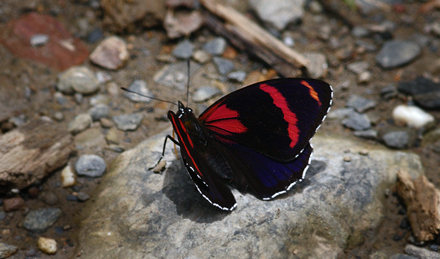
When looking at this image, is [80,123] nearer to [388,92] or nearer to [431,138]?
[388,92]

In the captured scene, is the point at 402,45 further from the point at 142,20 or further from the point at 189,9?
the point at 142,20

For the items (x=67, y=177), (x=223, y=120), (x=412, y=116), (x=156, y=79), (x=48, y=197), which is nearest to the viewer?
(x=223, y=120)

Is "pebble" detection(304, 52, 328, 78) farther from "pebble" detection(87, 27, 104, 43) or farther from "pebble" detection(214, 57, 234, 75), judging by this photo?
"pebble" detection(87, 27, 104, 43)

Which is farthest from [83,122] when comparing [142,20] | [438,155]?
[438,155]

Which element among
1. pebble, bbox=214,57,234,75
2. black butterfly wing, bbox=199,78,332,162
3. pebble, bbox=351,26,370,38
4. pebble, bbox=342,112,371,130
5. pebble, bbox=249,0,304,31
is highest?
black butterfly wing, bbox=199,78,332,162

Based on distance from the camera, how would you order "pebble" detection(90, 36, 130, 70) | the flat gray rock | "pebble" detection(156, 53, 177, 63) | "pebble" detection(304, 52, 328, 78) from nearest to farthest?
the flat gray rock
"pebble" detection(304, 52, 328, 78)
"pebble" detection(90, 36, 130, 70)
"pebble" detection(156, 53, 177, 63)

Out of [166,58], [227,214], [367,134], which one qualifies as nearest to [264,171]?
[227,214]

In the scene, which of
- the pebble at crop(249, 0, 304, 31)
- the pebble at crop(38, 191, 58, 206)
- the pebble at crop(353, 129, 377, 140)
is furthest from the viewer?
the pebble at crop(249, 0, 304, 31)

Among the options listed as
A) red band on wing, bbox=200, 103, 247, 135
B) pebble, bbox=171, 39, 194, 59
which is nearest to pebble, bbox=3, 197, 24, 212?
red band on wing, bbox=200, 103, 247, 135
